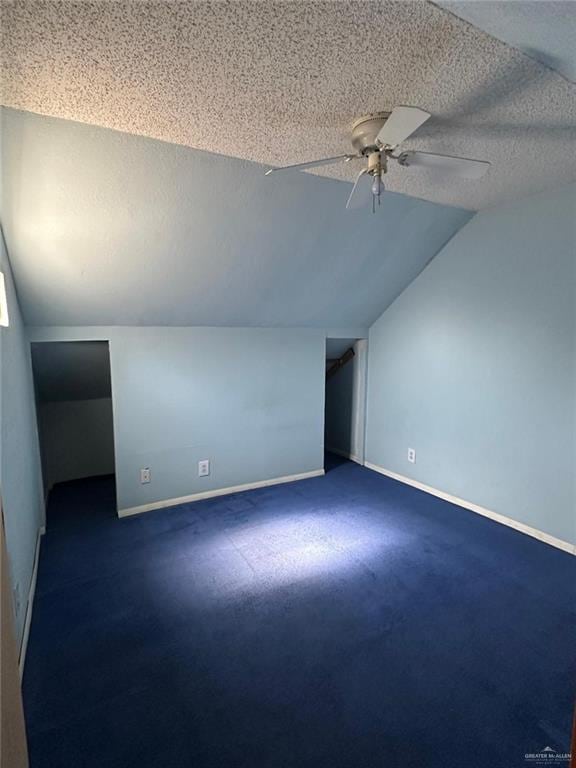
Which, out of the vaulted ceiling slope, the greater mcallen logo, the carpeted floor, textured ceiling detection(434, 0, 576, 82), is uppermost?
textured ceiling detection(434, 0, 576, 82)

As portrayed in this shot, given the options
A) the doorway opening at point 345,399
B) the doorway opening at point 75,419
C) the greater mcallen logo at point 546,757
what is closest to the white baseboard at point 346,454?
the doorway opening at point 345,399

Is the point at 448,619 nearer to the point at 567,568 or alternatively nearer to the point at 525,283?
the point at 567,568

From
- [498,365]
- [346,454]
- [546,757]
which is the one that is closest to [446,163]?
[498,365]

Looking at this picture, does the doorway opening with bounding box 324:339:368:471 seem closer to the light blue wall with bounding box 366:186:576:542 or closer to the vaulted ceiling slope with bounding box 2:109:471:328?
the light blue wall with bounding box 366:186:576:542

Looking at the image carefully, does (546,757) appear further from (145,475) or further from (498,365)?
(145,475)

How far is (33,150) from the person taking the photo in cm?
159

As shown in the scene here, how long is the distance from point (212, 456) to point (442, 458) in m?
2.00

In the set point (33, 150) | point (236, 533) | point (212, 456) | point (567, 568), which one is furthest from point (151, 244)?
point (567, 568)

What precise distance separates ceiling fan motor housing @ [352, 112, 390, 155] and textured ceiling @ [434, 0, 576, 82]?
47cm

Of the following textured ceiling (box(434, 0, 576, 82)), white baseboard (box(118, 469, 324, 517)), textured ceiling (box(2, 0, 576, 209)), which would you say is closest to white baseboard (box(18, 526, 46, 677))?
white baseboard (box(118, 469, 324, 517))

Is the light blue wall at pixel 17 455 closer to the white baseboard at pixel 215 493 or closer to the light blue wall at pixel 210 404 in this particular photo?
the light blue wall at pixel 210 404

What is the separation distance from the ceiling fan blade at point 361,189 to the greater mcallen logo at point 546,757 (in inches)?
86.9

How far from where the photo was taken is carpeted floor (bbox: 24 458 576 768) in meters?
1.33

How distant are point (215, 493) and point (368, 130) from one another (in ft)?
9.40
